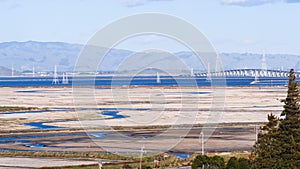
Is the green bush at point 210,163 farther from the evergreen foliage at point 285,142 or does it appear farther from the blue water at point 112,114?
the blue water at point 112,114

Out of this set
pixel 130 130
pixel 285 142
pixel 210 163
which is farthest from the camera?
pixel 130 130

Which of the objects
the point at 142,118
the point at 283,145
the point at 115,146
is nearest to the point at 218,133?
the point at 115,146

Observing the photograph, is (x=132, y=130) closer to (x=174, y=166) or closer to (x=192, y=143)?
(x=192, y=143)

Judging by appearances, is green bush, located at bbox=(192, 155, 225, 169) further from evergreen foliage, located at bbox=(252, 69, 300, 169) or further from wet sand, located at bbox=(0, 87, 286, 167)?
wet sand, located at bbox=(0, 87, 286, 167)

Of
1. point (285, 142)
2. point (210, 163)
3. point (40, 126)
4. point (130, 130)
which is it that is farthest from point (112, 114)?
point (285, 142)

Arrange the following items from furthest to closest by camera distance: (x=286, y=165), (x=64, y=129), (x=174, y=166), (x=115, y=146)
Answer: (x=64, y=129) → (x=115, y=146) → (x=174, y=166) → (x=286, y=165)

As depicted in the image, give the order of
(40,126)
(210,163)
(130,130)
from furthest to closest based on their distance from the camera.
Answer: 1. (40,126)
2. (130,130)
3. (210,163)

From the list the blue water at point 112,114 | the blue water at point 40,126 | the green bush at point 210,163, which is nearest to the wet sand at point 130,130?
the blue water at point 112,114

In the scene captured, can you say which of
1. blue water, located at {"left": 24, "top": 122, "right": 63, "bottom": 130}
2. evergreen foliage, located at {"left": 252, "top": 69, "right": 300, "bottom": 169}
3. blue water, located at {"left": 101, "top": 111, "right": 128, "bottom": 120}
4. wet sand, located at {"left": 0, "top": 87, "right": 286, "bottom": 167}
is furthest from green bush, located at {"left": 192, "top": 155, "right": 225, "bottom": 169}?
blue water, located at {"left": 101, "top": 111, "right": 128, "bottom": 120}

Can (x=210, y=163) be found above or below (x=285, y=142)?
below

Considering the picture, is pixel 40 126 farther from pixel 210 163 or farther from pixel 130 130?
pixel 210 163

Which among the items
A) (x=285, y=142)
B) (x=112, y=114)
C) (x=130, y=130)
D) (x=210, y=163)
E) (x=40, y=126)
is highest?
(x=112, y=114)
